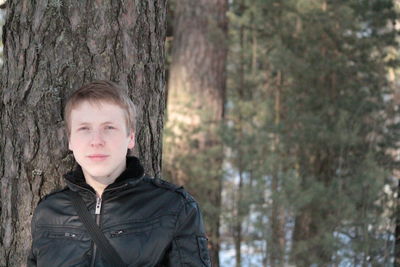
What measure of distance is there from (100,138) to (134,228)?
0.39 m

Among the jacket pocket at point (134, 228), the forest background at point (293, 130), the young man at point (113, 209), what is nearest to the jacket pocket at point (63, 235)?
the young man at point (113, 209)

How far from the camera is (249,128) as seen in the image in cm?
730

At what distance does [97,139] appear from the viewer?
91.5 inches

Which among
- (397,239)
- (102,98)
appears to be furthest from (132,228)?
(397,239)

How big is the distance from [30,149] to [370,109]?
4.69 meters

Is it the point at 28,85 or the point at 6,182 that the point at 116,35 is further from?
the point at 6,182

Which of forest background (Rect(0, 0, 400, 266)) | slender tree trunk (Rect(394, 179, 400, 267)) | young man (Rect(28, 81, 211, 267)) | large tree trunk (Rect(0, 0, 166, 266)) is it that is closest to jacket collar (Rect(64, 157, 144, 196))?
young man (Rect(28, 81, 211, 267))

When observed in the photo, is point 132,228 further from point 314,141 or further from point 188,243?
point 314,141

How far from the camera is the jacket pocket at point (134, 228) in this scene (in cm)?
232

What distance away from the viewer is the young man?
2.30 m

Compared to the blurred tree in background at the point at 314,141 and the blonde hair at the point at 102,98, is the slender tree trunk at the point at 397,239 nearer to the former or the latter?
the blurred tree in background at the point at 314,141

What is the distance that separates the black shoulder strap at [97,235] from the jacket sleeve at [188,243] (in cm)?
21

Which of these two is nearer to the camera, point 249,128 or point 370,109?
point 370,109

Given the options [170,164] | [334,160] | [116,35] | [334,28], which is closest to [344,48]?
[334,28]
